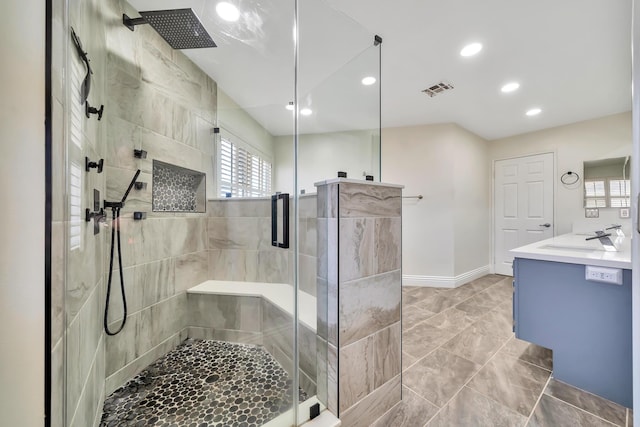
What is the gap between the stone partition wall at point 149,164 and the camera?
146cm

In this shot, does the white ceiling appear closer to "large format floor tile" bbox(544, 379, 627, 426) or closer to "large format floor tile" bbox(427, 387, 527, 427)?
"large format floor tile" bbox(427, 387, 527, 427)

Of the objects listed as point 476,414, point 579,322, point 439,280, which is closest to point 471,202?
point 439,280

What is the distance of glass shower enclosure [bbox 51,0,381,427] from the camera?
0.96m

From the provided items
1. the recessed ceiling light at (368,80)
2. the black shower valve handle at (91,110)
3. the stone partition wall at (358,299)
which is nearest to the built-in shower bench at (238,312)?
the stone partition wall at (358,299)

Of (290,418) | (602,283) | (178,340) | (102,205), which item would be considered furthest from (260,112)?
(602,283)

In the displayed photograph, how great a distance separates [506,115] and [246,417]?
168 inches

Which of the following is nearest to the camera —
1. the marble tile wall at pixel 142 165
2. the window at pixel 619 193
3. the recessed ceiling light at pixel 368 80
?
the marble tile wall at pixel 142 165

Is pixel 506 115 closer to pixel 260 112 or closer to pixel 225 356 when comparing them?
pixel 260 112

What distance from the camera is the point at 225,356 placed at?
1.76m

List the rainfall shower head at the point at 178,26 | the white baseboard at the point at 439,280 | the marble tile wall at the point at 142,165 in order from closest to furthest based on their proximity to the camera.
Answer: the marble tile wall at the point at 142,165 < the rainfall shower head at the point at 178,26 < the white baseboard at the point at 439,280

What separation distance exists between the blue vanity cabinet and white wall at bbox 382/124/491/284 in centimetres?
178

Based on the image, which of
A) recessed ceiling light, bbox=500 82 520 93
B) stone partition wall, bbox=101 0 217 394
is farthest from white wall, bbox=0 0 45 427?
recessed ceiling light, bbox=500 82 520 93

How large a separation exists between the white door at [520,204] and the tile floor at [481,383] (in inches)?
77.9

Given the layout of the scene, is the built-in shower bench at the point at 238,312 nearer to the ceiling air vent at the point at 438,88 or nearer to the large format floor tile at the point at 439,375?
the large format floor tile at the point at 439,375
